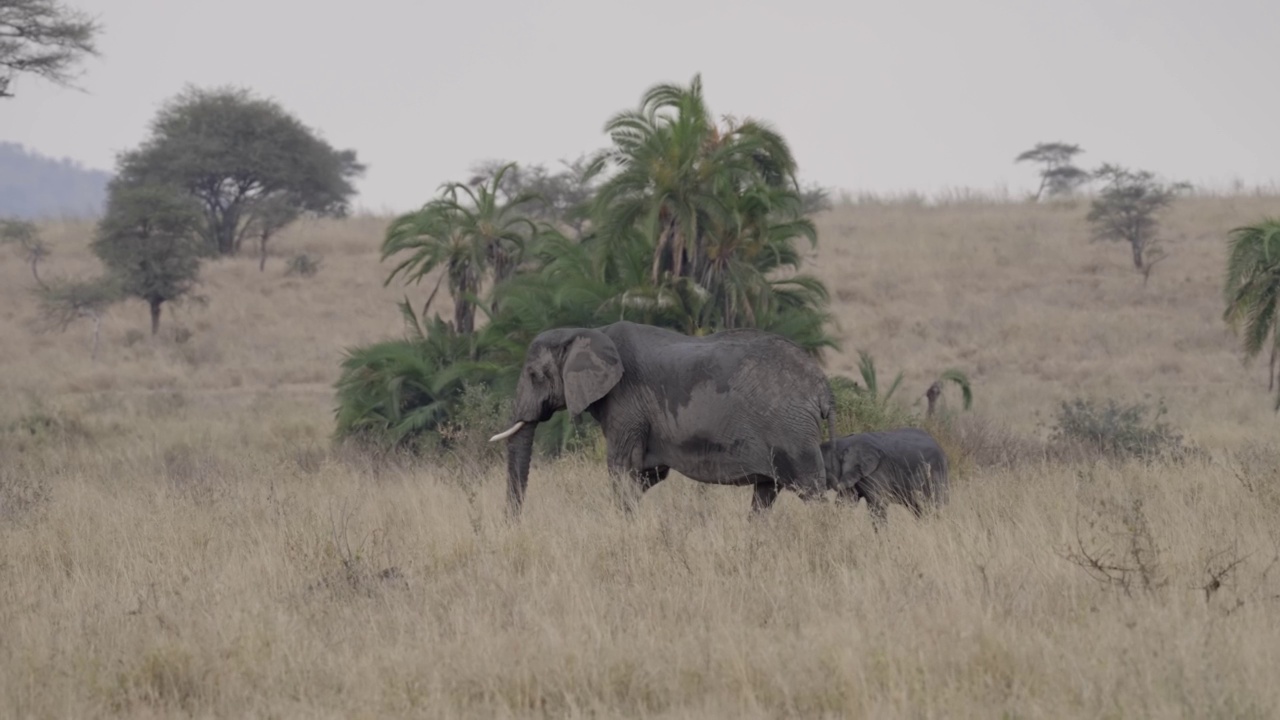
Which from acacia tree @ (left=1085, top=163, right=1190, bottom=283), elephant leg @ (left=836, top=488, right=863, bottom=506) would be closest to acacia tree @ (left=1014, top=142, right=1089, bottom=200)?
acacia tree @ (left=1085, top=163, right=1190, bottom=283)

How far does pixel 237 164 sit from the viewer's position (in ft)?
151

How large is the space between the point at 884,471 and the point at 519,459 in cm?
271

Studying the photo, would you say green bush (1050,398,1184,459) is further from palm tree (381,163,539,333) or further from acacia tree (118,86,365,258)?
acacia tree (118,86,365,258)

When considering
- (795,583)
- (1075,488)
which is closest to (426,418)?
(1075,488)

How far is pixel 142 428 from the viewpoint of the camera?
2127cm

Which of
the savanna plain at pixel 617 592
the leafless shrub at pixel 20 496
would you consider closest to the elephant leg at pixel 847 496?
the savanna plain at pixel 617 592

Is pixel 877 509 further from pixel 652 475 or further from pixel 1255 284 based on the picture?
pixel 1255 284

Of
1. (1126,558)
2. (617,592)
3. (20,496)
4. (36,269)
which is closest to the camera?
(617,592)

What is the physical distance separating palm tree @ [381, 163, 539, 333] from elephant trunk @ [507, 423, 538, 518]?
600cm

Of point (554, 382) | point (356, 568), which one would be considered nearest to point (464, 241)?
point (554, 382)

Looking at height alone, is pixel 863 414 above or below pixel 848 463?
below

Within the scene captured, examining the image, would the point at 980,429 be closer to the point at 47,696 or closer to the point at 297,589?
the point at 297,589

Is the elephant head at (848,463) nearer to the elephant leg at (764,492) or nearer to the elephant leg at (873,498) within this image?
the elephant leg at (873,498)

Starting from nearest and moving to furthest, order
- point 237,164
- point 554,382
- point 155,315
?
point 554,382, point 155,315, point 237,164
